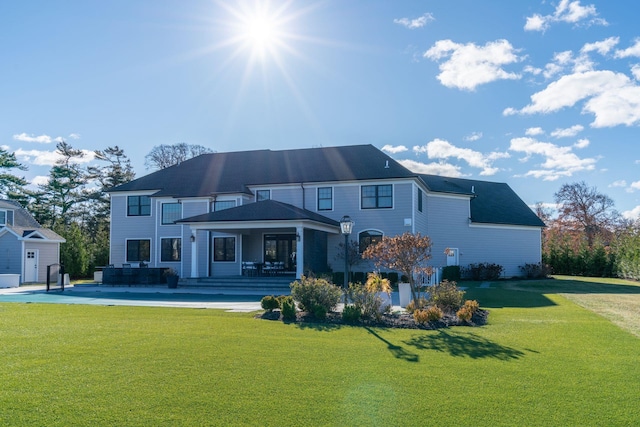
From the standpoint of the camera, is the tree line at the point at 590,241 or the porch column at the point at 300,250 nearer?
the porch column at the point at 300,250

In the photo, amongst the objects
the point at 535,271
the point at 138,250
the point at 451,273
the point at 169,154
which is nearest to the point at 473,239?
the point at 451,273

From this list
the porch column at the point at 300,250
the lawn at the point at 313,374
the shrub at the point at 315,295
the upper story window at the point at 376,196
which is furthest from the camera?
the upper story window at the point at 376,196

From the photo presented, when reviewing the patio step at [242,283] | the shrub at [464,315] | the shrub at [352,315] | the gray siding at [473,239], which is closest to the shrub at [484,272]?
the gray siding at [473,239]

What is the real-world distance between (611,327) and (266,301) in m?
7.84

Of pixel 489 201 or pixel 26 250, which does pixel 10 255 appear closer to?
pixel 26 250

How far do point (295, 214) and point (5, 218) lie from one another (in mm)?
21009

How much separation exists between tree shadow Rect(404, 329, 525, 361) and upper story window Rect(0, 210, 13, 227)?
30.5m

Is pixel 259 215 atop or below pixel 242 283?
atop

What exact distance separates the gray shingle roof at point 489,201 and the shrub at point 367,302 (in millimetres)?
17535

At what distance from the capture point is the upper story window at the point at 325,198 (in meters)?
26.0

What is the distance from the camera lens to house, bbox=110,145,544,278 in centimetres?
2428

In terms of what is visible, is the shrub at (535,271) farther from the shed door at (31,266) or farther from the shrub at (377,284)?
the shed door at (31,266)

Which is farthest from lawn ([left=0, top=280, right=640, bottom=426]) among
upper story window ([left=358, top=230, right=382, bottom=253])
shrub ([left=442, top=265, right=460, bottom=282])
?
shrub ([left=442, top=265, right=460, bottom=282])

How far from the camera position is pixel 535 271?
29.8 meters
